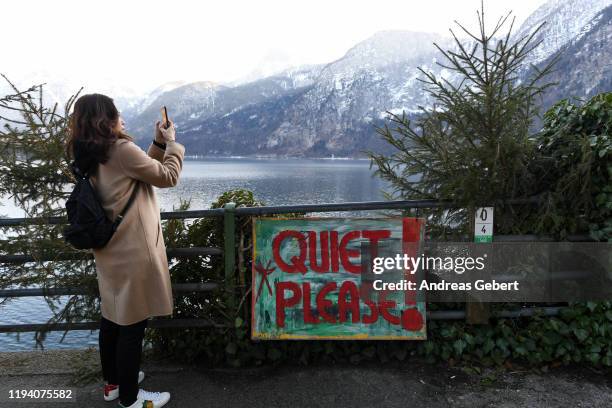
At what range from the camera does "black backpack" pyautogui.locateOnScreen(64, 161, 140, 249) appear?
2873 millimetres

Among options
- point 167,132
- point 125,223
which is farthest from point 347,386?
point 167,132

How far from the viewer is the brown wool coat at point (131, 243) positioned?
2975 mm

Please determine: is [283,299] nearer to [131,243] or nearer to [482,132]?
[131,243]

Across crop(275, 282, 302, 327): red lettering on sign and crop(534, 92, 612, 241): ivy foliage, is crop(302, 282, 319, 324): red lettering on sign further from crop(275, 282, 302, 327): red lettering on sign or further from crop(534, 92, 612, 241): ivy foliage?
crop(534, 92, 612, 241): ivy foliage

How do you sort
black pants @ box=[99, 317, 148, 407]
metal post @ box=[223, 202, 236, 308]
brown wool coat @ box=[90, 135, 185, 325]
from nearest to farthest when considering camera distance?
brown wool coat @ box=[90, 135, 185, 325] → black pants @ box=[99, 317, 148, 407] → metal post @ box=[223, 202, 236, 308]

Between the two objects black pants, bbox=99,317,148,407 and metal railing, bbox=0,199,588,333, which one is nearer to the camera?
black pants, bbox=99,317,148,407

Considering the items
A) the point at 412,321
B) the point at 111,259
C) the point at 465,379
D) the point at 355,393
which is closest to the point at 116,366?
the point at 111,259

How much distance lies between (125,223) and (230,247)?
42.2 inches

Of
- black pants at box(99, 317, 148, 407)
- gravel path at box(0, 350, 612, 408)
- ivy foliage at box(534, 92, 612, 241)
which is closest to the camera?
black pants at box(99, 317, 148, 407)

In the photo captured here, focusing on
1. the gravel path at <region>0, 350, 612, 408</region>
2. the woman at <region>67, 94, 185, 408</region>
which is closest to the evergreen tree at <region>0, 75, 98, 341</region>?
the gravel path at <region>0, 350, 612, 408</region>

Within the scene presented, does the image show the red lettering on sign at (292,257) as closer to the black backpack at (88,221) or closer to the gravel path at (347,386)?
the gravel path at (347,386)

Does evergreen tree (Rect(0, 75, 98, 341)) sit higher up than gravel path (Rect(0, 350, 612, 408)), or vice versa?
evergreen tree (Rect(0, 75, 98, 341))

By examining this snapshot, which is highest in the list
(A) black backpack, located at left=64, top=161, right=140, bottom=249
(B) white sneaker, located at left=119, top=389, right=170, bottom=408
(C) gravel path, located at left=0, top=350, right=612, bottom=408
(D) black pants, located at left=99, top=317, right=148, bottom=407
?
(A) black backpack, located at left=64, top=161, right=140, bottom=249

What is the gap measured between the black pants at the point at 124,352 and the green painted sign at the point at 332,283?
1031mm
